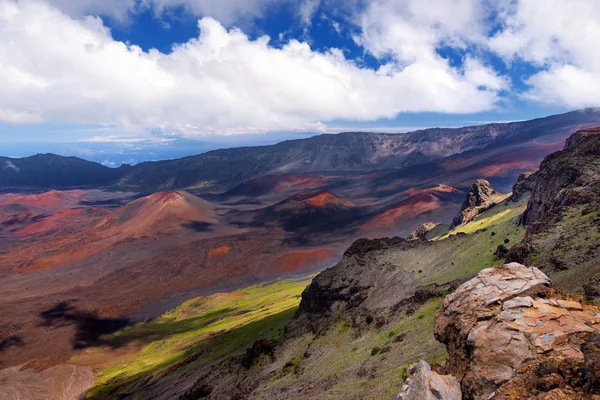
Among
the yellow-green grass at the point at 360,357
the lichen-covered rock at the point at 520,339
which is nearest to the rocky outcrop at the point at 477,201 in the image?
the yellow-green grass at the point at 360,357

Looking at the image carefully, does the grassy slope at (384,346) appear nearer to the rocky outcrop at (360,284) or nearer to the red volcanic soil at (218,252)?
the rocky outcrop at (360,284)

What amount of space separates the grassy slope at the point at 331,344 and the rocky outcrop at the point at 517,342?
535cm

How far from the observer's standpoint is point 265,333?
43.4 metres

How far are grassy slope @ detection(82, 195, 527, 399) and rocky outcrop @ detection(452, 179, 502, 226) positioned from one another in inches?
223

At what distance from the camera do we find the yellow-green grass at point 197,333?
47344 mm

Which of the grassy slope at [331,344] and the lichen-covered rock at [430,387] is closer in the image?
the lichen-covered rock at [430,387]

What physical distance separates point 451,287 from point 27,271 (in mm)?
126760

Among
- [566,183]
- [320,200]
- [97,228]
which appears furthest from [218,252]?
[566,183]

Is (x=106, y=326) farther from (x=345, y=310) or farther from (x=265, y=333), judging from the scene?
(x=345, y=310)

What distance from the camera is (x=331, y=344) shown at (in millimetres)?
29016

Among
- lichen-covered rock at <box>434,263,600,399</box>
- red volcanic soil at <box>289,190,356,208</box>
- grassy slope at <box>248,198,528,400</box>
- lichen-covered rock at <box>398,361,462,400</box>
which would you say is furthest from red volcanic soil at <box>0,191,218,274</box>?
lichen-covered rock at <box>434,263,600,399</box>

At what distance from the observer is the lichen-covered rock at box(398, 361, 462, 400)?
37.9 feet

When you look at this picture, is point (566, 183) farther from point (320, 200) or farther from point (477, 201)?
point (320, 200)

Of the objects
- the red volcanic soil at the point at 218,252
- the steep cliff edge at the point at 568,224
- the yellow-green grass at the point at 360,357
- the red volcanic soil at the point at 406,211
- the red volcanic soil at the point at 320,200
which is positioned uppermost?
the steep cliff edge at the point at 568,224
